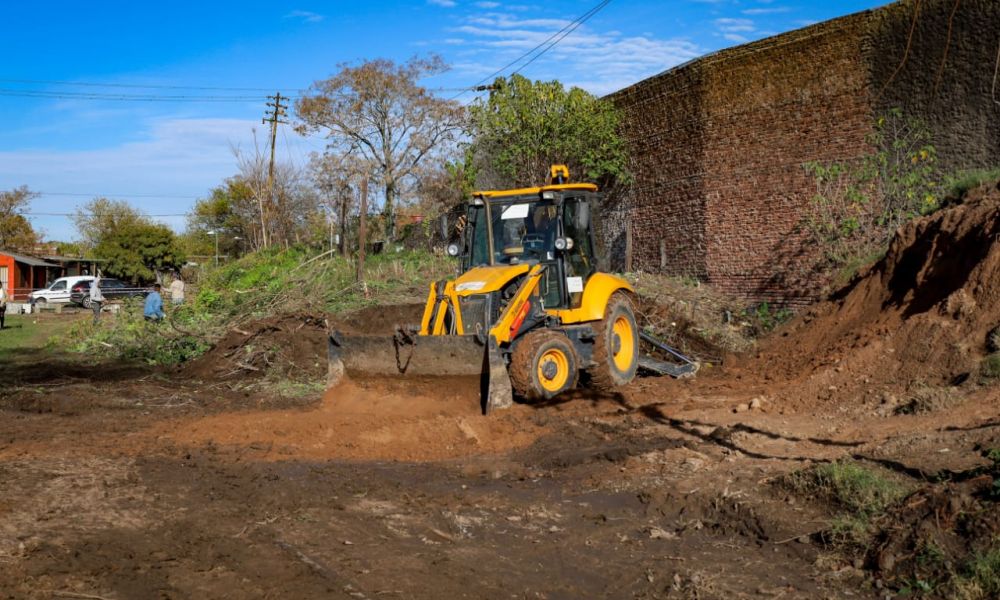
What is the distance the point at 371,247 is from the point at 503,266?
14.9 meters

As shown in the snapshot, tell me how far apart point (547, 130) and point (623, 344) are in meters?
12.2

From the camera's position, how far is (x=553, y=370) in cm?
1055

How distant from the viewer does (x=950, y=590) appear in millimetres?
4723

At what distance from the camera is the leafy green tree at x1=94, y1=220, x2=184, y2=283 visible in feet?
178

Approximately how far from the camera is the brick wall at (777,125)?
53.1 ft

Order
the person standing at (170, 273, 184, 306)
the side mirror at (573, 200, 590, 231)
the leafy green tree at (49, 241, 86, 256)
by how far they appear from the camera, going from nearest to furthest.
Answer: the side mirror at (573, 200, 590, 231), the person standing at (170, 273, 184, 306), the leafy green tree at (49, 241, 86, 256)

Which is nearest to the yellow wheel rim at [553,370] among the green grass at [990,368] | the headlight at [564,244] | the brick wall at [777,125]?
the headlight at [564,244]

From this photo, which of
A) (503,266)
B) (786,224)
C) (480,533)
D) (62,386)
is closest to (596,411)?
(503,266)

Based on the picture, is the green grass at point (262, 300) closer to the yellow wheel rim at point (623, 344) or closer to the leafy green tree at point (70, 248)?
the yellow wheel rim at point (623, 344)

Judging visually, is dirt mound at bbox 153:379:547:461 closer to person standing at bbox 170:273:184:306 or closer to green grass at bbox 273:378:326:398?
green grass at bbox 273:378:326:398

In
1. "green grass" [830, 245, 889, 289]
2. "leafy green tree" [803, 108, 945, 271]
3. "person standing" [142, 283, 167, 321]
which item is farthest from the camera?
"person standing" [142, 283, 167, 321]

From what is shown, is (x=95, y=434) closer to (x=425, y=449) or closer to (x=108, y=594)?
(x=425, y=449)

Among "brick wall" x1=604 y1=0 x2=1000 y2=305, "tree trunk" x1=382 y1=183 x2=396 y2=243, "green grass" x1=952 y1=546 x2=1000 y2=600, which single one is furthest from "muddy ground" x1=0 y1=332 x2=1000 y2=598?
"tree trunk" x1=382 y1=183 x2=396 y2=243

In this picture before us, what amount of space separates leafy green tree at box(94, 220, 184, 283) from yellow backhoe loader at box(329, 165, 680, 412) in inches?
1839
